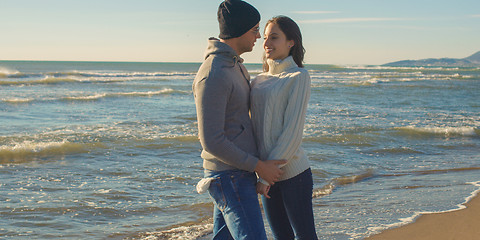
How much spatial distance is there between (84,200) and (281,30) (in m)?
4.16

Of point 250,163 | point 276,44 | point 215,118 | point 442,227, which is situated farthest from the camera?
point 442,227

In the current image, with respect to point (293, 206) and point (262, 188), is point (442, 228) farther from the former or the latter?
point (262, 188)

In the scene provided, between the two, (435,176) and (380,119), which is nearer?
(435,176)

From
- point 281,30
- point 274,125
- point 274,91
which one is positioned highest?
point 281,30

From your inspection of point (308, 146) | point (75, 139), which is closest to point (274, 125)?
point (308, 146)

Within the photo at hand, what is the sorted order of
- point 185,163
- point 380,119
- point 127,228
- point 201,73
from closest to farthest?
point 201,73 → point 127,228 → point 185,163 → point 380,119

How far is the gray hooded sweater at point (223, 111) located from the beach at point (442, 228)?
106 inches

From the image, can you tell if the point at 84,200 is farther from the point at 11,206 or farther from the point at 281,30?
the point at 281,30

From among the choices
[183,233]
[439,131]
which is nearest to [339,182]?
[183,233]

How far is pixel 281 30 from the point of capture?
9.40ft

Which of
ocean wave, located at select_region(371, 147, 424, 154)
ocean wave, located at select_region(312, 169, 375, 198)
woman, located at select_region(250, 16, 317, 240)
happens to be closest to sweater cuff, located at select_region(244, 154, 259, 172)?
woman, located at select_region(250, 16, 317, 240)

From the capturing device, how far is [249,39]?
104 inches

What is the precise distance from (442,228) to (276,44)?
324 centimetres

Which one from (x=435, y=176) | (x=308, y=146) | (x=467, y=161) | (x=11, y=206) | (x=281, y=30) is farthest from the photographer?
(x=308, y=146)
